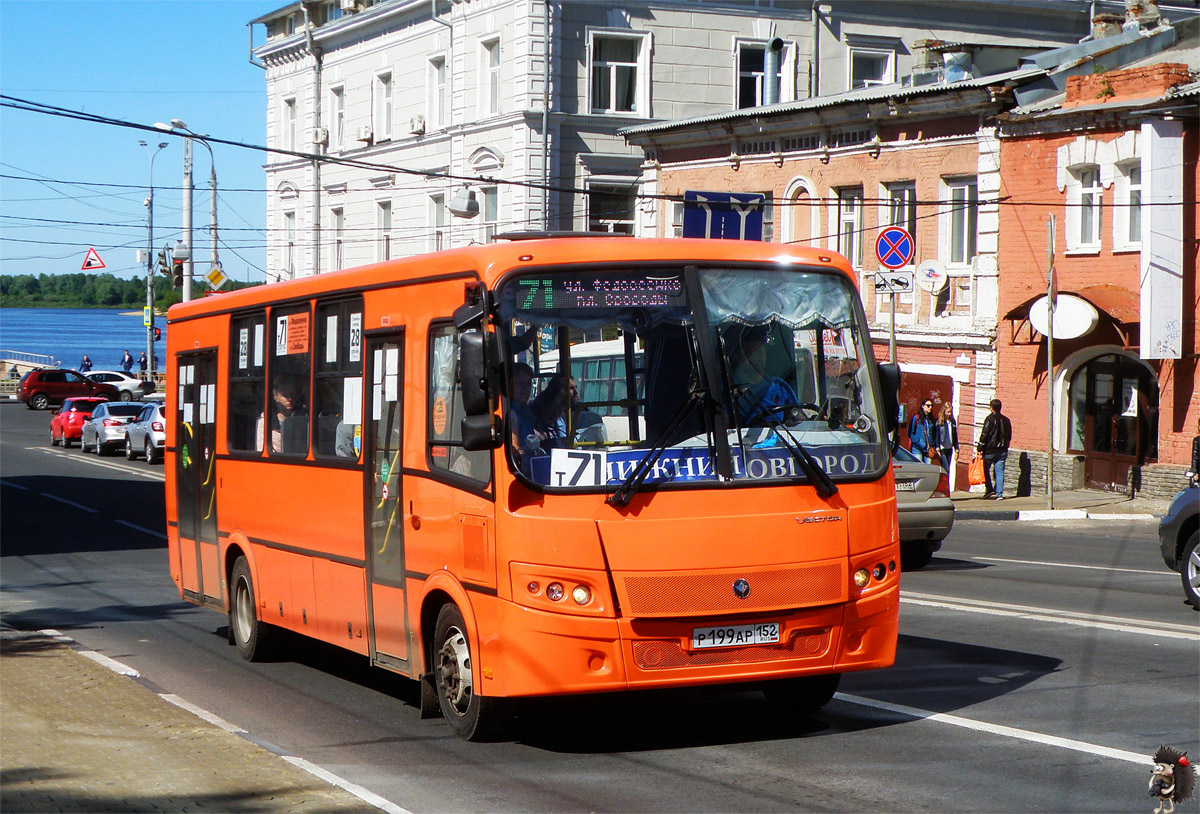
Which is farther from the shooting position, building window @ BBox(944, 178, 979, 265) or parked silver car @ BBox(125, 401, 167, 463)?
parked silver car @ BBox(125, 401, 167, 463)

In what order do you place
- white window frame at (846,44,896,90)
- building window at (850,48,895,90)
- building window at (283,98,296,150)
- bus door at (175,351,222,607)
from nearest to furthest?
1. bus door at (175,351,222,607)
2. white window frame at (846,44,896,90)
3. building window at (850,48,895,90)
4. building window at (283,98,296,150)

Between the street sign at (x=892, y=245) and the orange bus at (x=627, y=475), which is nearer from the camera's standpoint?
the orange bus at (x=627, y=475)

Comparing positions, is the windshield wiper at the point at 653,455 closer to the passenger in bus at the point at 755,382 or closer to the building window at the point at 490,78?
the passenger in bus at the point at 755,382

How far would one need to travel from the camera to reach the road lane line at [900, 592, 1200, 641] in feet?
38.7

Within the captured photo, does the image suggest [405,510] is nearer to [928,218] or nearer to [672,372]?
[672,372]

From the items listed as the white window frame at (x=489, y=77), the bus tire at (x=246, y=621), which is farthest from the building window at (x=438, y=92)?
the bus tire at (x=246, y=621)

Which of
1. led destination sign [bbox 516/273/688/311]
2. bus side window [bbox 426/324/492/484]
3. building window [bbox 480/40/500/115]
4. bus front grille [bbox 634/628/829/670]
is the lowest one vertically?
bus front grille [bbox 634/628/829/670]

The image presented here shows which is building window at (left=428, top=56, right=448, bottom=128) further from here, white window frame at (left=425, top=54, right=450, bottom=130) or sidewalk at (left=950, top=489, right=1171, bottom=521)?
sidewalk at (left=950, top=489, right=1171, bottom=521)

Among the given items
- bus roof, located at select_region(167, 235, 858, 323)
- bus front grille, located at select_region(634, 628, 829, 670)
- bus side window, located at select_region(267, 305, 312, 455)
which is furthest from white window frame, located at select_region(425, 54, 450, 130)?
bus front grille, located at select_region(634, 628, 829, 670)

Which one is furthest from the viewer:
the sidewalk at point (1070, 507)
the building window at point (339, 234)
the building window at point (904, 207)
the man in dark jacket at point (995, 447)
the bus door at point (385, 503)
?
the building window at point (339, 234)

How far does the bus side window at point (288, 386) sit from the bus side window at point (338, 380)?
25 centimetres

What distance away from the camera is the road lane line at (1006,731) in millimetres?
7750

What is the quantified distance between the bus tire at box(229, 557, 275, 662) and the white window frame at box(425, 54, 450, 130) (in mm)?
34739

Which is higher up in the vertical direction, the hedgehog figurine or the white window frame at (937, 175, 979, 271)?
the white window frame at (937, 175, 979, 271)
